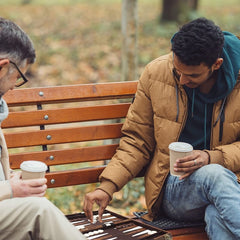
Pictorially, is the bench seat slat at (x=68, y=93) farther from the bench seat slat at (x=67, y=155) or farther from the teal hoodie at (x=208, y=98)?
the teal hoodie at (x=208, y=98)

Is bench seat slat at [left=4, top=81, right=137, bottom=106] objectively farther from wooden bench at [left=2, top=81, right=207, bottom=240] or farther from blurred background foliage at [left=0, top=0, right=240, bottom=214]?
blurred background foliage at [left=0, top=0, right=240, bottom=214]

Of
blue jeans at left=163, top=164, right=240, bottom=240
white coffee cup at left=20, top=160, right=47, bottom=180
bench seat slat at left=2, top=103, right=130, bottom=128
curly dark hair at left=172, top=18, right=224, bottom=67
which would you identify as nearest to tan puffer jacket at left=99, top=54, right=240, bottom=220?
blue jeans at left=163, top=164, right=240, bottom=240

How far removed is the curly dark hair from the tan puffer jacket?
0.33m

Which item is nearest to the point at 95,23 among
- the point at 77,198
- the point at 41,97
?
the point at 77,198

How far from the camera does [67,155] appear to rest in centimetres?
367

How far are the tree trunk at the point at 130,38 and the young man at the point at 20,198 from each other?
3305 mm

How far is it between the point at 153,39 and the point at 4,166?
887 cm

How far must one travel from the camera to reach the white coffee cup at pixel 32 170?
8.64 feet

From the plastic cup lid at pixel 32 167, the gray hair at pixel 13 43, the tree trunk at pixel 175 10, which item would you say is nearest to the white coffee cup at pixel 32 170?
the plastic cup lid at pixel 32 167

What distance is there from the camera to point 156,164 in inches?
138

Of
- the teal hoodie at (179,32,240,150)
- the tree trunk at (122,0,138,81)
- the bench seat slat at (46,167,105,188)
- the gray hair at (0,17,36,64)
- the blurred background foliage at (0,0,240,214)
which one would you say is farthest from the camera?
the blurred background foliage at (0,0,240,214)

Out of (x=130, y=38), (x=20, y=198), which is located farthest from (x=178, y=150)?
(x=130, y=38)

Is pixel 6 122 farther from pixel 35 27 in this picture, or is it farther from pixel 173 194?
pixel 35 27

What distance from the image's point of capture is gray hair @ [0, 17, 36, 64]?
2.62 m
